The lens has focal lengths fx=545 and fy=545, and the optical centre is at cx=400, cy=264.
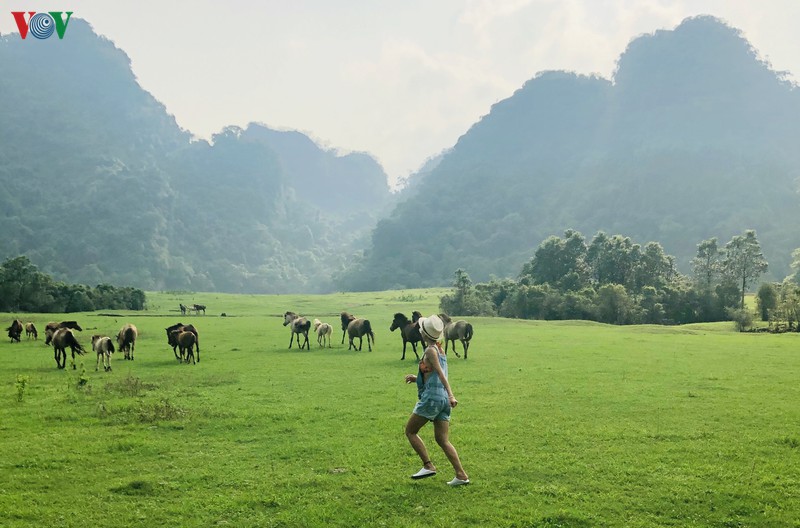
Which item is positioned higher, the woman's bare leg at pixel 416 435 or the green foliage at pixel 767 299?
the green foliage at pixel 767 299

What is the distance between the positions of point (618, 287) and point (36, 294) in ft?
209

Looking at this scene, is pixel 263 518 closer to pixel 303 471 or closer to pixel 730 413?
pixel 303 471

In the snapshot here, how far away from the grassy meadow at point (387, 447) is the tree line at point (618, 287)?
4182 cm

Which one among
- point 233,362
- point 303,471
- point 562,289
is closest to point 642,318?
point 562,289

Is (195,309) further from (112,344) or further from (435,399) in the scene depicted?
(435,399)

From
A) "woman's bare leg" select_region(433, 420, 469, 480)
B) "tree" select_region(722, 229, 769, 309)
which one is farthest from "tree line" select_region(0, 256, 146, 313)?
"tree" select_region(722, 229, 769, 309)

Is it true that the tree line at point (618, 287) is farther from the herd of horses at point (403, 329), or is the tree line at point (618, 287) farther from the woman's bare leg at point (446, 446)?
the woman's bare leg at point (446, 446)

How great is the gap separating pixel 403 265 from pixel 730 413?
17269 cm

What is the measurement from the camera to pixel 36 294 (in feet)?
192

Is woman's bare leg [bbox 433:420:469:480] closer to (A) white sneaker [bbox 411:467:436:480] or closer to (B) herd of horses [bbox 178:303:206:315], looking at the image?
(A) white sneaker [bbox 411:467:436:480]

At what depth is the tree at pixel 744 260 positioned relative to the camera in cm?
6900

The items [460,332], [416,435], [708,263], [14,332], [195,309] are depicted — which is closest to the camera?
[416,435]

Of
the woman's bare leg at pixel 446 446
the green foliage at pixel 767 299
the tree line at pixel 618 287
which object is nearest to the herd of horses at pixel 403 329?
the woman's bare leg at pixel 446 446

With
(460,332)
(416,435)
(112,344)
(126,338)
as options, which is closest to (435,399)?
(416,435)
